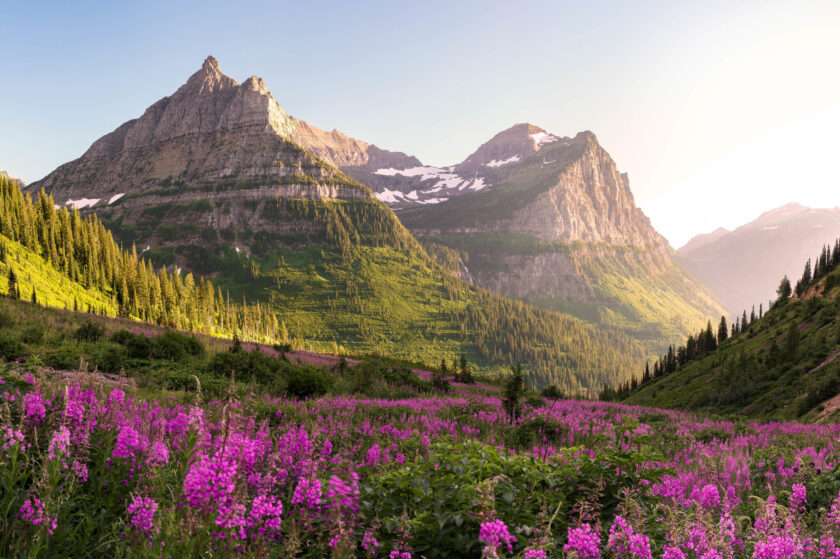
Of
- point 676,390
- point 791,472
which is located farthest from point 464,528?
point 676,390

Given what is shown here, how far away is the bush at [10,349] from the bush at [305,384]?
8.91 metres

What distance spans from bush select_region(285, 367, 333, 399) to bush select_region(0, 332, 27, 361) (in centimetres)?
891

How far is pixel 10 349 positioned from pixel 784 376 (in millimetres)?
41397

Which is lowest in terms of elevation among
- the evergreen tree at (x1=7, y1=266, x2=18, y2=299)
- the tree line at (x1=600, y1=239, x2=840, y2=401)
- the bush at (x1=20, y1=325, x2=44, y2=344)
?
the tree line at (x1=600, y1=239, x2=840, y2=401)

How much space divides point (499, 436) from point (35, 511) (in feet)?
31.6

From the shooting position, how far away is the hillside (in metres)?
20.4

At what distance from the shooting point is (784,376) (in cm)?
2714

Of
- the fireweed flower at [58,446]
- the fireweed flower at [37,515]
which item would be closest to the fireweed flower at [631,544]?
the fireweed flower at [37,515]

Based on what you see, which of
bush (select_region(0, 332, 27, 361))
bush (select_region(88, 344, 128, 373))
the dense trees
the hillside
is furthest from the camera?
the dense trees

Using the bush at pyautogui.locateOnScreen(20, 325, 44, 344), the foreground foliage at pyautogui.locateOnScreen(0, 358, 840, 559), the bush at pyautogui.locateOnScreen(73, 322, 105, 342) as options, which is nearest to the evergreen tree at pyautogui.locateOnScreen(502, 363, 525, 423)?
the foreground foliage at pyautogui.locateOnScreen(0, 358, 840, 559)

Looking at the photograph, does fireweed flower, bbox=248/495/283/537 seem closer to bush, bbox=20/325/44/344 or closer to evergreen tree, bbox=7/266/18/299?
bush, bbox=20/325/44/344

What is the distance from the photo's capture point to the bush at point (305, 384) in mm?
16031

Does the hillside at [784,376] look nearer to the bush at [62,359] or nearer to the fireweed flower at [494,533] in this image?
the fireweed flower at [494,533]

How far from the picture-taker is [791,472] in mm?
6902
